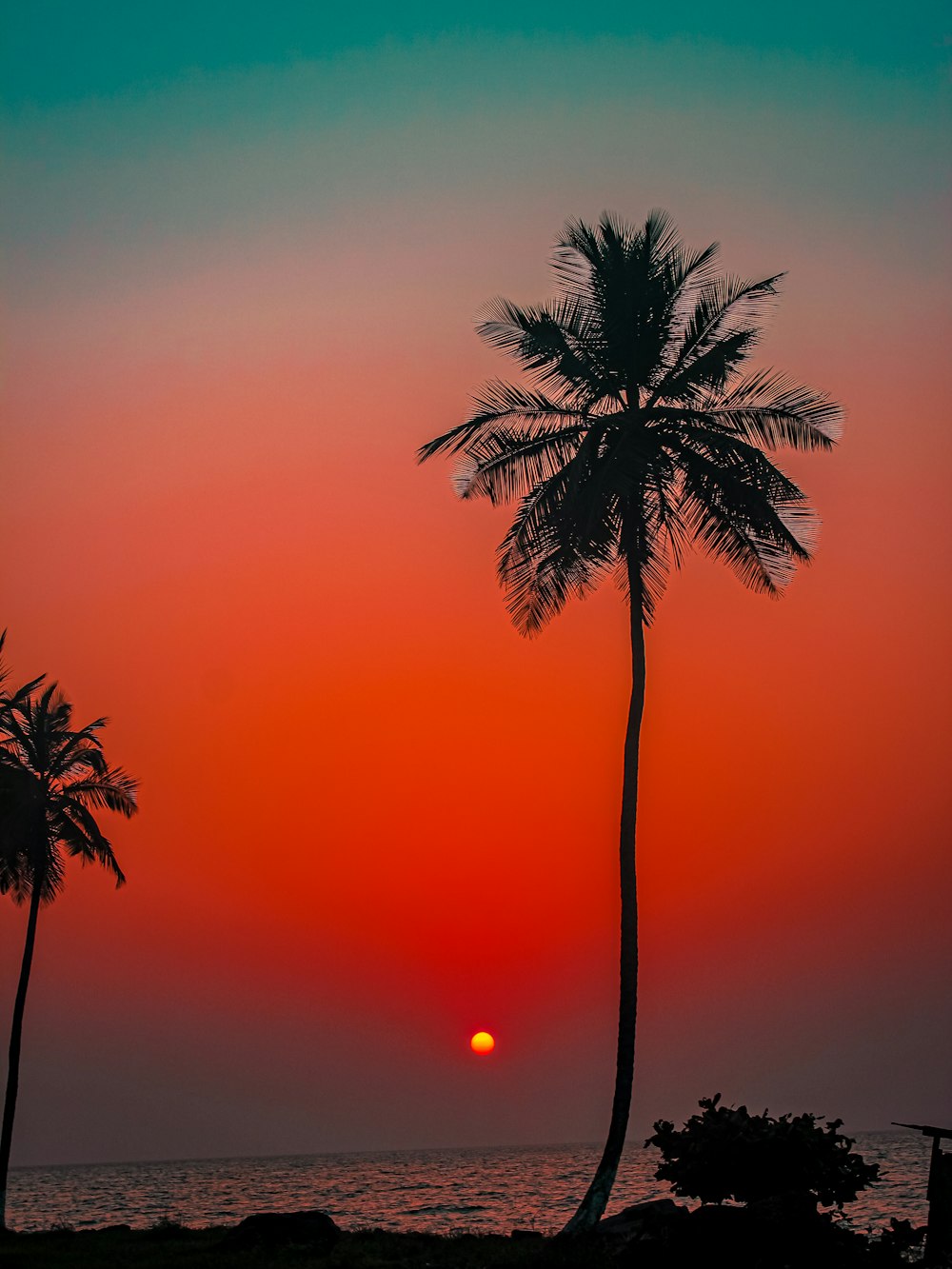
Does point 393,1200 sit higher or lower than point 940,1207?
lower

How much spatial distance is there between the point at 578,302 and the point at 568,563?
20.8 ft

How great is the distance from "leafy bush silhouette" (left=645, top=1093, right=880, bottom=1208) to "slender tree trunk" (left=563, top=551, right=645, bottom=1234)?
2726mm

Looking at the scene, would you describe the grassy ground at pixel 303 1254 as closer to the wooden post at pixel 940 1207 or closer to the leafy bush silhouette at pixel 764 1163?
the leafy bush silhouette at pixel 764 1163

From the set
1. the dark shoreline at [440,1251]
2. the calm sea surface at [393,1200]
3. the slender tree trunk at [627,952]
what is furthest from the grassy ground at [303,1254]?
the calm sea surface at [393,1200]

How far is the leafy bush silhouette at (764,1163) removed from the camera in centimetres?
1994

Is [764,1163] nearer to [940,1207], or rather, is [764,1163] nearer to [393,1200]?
[940,1207]

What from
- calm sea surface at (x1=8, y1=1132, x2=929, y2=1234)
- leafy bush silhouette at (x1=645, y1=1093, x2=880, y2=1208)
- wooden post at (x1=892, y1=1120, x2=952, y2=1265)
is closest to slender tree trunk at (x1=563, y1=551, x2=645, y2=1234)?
leafy bush silhouette at (x1=645, y1=1093, x2=880, y2=1208)

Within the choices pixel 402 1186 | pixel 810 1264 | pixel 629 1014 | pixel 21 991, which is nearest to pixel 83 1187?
pixel 402 1186

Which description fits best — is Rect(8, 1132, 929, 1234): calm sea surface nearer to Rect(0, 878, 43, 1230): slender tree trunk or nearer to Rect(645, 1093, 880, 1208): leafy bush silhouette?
Rect(0, 878, 43, 1230): slender tree trunk

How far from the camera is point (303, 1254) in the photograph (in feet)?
82.9

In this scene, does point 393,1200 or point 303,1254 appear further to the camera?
point 393,1200

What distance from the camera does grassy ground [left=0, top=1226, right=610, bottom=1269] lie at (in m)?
21.8

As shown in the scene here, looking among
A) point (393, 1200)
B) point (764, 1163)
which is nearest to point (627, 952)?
point (764, 1163)

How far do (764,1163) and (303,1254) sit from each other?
10.8 metres
